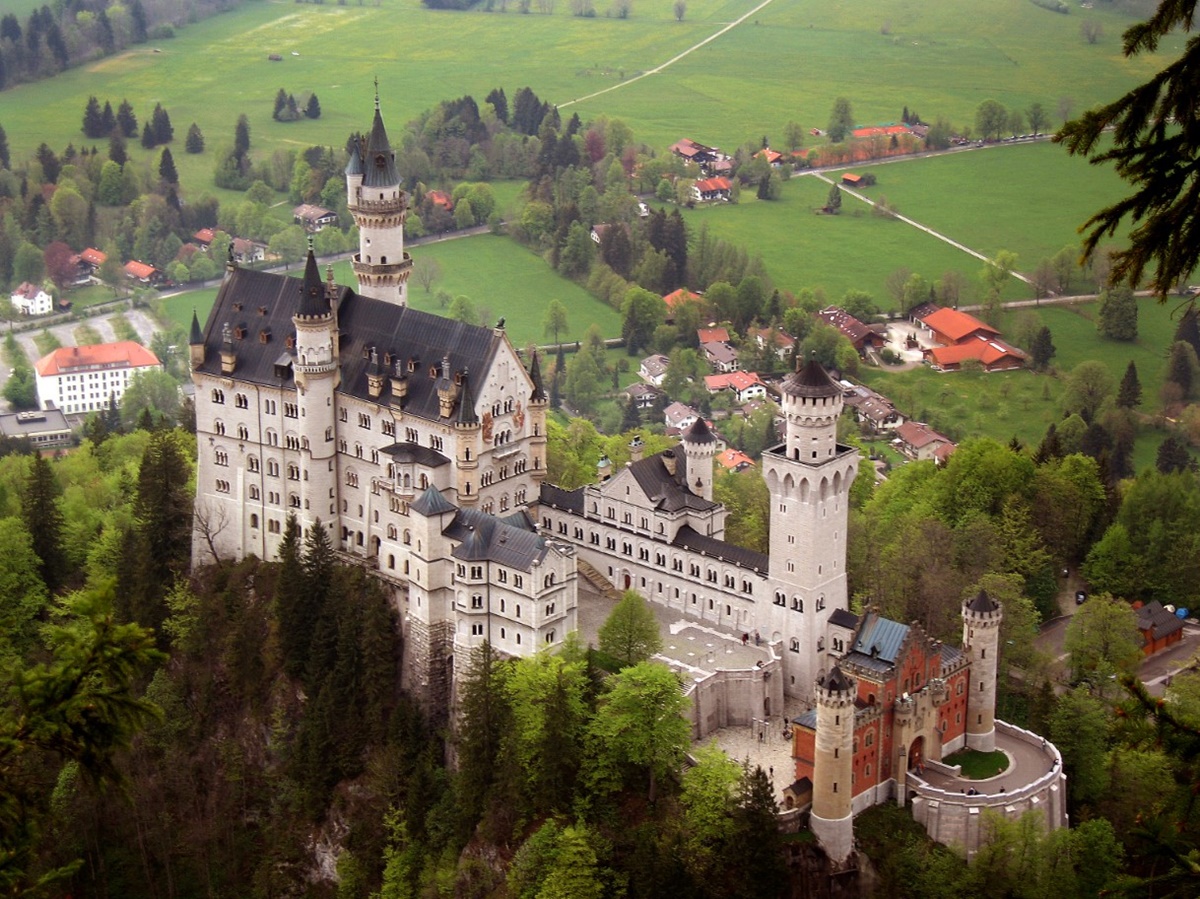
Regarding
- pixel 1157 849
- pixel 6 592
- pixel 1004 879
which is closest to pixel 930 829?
pixel 1004 879

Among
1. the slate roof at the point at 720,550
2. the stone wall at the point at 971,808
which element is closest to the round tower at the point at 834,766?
the stone wall at the point at 971,808

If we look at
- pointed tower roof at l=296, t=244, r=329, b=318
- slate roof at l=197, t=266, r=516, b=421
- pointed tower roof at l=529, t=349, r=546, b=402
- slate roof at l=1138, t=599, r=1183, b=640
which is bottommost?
slate roof at l=1138, t=599, r=1183, b=640

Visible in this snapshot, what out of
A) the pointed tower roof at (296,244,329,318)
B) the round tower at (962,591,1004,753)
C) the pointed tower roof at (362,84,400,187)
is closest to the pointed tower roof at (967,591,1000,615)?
the round tower at (962,591,1004,753)

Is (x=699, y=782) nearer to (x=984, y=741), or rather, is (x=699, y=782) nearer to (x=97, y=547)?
(x=984, y=741)

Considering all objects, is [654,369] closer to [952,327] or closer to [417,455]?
[952,327]

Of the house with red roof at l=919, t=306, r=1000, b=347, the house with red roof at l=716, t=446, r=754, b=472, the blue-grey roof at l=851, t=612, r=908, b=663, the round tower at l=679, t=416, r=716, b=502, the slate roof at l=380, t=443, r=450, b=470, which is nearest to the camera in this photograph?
the blue-grey roof at l=851, t=612, r=908, b=663

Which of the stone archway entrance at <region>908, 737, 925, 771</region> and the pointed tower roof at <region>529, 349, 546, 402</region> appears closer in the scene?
the stone archway entrance at <region>908, 737, 925, 771</region>

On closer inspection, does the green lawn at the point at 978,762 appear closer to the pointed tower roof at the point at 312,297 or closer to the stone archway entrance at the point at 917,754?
the stone archway entrance at the point at 917,754

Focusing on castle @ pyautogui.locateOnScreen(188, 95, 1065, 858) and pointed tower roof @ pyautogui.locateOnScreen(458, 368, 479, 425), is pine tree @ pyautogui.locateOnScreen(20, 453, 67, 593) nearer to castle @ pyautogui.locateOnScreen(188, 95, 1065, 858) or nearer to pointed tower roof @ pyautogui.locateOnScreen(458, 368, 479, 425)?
castle @ pyautogui.locateOnScreen(188, 95, 1065, 858)

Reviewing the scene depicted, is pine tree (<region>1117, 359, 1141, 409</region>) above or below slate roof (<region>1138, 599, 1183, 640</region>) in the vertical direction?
below
